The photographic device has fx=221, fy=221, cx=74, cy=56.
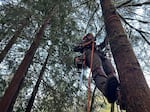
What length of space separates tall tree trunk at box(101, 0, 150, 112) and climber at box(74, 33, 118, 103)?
0.25m

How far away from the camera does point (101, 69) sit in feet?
9.72

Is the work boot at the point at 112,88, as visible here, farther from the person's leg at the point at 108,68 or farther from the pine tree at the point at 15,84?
the pine tree at the point at 15,84

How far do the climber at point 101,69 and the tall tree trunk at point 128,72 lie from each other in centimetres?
25

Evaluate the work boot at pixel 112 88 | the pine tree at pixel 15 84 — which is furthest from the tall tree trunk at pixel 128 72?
the pine tree at pixel 15 84

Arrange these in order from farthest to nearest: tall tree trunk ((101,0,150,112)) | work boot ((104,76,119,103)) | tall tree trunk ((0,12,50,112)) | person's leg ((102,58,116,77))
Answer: tall tree trunk ((0,12,50,112)) < person's leg ((102,58,116,77)) < work boot ((104,76,119,103)) < tall tree trunk ((101,0,150,112))

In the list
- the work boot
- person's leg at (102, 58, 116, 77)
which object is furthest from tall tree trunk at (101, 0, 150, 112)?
person's leg at (102, 58, 116, 77)

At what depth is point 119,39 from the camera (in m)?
2.53

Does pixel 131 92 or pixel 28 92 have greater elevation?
pixel 28 92

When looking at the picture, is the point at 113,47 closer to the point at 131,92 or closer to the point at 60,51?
the point at 131,92

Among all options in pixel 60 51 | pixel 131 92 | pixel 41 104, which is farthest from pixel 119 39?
pixel 41 104

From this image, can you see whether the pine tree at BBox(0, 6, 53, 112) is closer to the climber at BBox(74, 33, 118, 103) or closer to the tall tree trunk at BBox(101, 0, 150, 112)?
the climber at BBox(74, 33, 118, 103)

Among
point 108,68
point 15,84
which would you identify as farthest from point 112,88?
point 15,84

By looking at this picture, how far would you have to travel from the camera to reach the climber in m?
2.37

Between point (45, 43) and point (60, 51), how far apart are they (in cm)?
78
